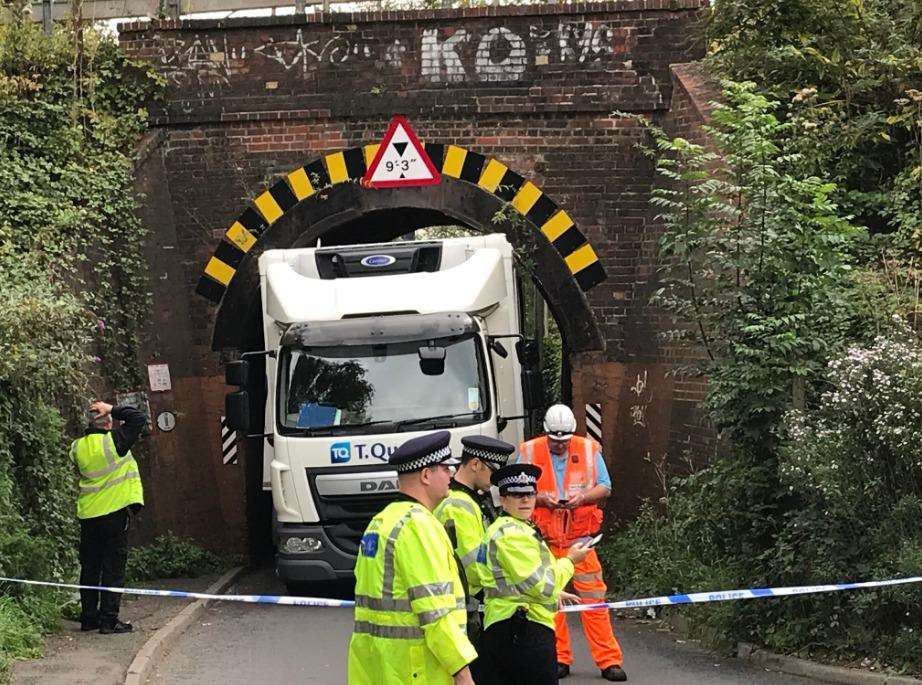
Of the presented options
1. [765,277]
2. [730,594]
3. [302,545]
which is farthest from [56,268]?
[730,594]

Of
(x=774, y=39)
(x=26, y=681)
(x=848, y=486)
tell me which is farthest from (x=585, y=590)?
(x=774, y=39)

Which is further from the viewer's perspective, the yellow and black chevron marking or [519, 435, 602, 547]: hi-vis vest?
the yellow and black chevron marking

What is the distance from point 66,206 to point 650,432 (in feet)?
23.5

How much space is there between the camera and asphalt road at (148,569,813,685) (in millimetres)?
10727

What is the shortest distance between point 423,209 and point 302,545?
220 inches

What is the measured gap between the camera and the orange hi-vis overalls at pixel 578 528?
10.5 m

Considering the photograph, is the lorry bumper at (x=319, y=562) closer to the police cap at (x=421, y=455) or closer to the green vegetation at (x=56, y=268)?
the green vegetation at (x=56, y=268)

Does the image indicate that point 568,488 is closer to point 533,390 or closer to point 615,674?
point 615,674

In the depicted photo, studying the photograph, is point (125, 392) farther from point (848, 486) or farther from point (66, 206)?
point (848, 486)

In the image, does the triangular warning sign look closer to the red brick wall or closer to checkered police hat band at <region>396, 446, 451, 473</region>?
the red brick wall

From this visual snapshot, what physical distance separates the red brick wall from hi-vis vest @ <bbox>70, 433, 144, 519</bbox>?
5.95 metres

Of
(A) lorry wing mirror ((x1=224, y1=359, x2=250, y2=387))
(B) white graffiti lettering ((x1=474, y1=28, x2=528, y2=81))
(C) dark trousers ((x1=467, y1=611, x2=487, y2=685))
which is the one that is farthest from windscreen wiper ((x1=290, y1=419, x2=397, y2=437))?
(C) dark trousers ((x1=467, y1=611, x2=487, y2=685))

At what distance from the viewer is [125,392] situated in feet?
58.2

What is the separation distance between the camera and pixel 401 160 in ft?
56.5
